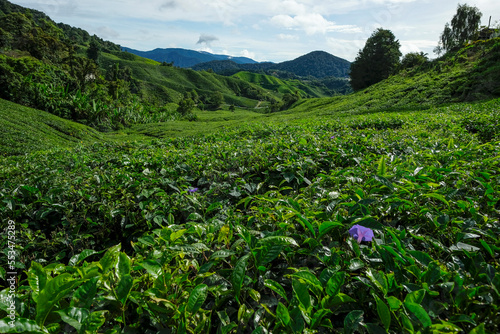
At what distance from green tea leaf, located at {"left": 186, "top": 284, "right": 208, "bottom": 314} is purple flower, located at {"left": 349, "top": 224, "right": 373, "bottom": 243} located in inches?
42.7

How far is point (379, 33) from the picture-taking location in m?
48.9

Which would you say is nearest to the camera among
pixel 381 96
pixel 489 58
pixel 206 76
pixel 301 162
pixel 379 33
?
pixel 301 162

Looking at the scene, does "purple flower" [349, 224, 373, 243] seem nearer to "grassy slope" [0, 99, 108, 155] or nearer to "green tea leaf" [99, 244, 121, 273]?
"green tea leaf" [99, 244, 121, 273]

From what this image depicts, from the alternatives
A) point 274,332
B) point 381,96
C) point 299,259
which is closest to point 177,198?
point 299,259

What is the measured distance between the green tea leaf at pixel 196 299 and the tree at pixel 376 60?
54.4m

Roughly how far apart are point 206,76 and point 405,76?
377ft

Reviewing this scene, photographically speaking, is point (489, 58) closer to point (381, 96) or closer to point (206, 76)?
point (381, 96)

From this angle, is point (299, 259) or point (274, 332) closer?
point (274, 332)

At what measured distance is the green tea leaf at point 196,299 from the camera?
53.6 inches

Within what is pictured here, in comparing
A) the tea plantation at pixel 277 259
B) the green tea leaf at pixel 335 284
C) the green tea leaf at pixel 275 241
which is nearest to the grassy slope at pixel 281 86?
the tea plantation at pixel 277 259

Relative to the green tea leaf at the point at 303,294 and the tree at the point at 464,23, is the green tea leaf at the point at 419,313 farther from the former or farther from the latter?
the tree at the point at 464,23

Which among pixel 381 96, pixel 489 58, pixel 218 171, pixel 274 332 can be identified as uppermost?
pixel 489 58

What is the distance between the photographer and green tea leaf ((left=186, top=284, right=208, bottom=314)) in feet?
4.47

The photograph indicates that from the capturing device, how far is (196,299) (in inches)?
54.4
